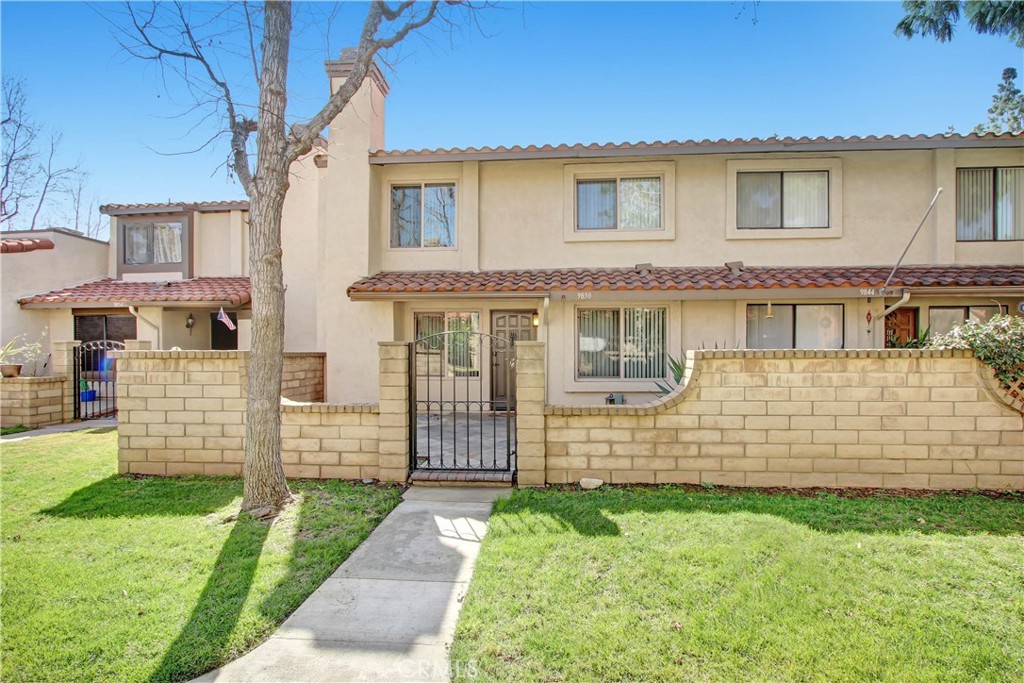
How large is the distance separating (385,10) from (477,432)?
7.30 m

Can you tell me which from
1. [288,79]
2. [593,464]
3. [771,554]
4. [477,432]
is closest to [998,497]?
[771,554]

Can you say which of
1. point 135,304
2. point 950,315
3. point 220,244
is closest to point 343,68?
point 220,244

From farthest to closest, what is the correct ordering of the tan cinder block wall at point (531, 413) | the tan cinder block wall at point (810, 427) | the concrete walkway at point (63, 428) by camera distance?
the concrete walkway at point (63, 428) < the tan cinder block wall at point (531, 413) < the tan cinder block wall at point (810, 427)

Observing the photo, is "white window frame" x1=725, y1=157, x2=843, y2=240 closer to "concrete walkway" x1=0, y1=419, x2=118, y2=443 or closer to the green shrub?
the green shrub

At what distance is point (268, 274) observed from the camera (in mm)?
5992

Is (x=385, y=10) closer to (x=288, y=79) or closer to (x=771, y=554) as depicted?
(x=288, y=79)

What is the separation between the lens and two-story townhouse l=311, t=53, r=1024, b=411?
37.0 ft

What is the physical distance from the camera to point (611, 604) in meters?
3.74

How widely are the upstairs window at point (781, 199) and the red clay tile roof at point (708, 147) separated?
97cm

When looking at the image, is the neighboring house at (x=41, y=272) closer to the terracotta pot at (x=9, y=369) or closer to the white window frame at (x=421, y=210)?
the terracotta pot at (x=9, y=369)

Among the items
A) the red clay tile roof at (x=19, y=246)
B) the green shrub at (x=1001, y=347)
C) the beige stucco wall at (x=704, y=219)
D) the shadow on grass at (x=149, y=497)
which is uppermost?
the beige stucco wall at (x=704, y=219)

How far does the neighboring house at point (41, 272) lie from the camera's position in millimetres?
14766

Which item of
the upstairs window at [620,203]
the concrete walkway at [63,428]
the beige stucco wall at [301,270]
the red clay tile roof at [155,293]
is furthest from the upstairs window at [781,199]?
the concrete walkway at [63,428]

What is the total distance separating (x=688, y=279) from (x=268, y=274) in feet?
27.7
